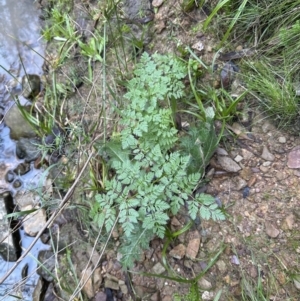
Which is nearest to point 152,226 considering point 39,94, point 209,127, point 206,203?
point 206,203

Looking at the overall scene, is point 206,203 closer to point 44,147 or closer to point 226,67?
point 226,67

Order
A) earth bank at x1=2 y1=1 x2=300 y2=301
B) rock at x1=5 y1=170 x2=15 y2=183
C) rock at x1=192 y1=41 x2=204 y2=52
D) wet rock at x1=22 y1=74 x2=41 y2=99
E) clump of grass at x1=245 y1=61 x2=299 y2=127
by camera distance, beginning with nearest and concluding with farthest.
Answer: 1. earth bank at x1=2 y1=1 x2=300 y2=301
2. clump of grass at x1=245 y1=61 x2=299 y2=127
3. rock at x1=192 y1=41 x2=204 y2=52
4. rock at x1=5 y1=170 x2=15 y2=183
5. wet rock at x1=22 y1=74 x2=41 y2=99

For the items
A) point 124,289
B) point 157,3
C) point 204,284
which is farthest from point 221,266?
point 157,3

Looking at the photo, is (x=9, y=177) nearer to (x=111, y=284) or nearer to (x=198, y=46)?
(x=111, y=284)

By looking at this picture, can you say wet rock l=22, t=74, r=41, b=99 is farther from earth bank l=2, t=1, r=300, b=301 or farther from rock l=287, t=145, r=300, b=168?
rock l=287, t=145, r=300, b=168

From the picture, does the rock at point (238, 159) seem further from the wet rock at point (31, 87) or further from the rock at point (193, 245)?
the wet rock at point (31, 87)

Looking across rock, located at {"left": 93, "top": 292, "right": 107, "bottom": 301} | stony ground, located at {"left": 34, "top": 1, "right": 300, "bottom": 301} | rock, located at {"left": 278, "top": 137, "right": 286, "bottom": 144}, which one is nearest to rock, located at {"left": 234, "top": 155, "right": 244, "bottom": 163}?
stony ground, located at {"left": 34, "top": 1, "right": 300, "bottom": 301}
